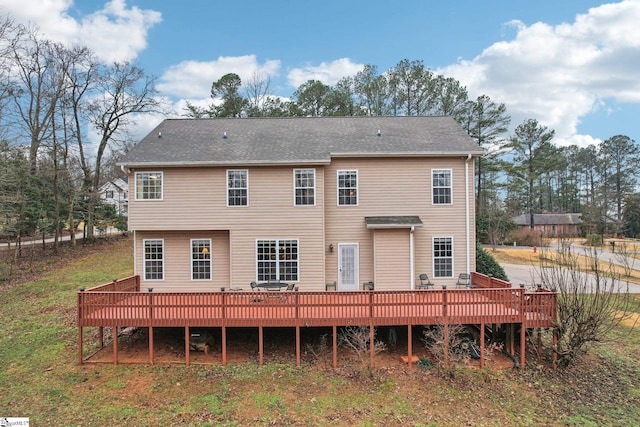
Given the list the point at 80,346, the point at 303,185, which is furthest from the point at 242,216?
the point at 80,346

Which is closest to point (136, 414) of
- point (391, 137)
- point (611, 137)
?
point (391, 137)

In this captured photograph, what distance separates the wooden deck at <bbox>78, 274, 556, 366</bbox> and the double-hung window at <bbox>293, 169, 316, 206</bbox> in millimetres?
3954

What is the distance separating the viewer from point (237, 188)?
12.0 m

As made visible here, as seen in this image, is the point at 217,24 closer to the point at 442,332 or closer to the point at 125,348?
the point at 125,348

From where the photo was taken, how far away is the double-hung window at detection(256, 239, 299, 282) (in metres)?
11.9

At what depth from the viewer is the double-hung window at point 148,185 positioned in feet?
39.2

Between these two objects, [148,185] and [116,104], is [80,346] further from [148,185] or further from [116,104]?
[116,104]

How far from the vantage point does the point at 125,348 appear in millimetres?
9883

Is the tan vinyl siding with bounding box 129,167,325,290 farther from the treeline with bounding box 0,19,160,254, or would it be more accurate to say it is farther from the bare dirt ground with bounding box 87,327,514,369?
the treeline with bounding box 0,19,160,254

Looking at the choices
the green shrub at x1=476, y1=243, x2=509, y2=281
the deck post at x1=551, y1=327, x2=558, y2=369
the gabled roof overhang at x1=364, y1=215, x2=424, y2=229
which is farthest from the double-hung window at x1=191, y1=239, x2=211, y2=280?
the green shrub at x1=476, y1=243, x2=509, y2=281

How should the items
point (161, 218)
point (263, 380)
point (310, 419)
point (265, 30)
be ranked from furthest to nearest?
point (265, 30)
point (161, 218)
point (263, 380)
point (310, 419)

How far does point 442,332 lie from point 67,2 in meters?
24.6

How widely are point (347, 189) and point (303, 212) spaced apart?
1.97m

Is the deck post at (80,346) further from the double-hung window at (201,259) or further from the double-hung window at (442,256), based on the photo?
the double-hung window at (442,256)
